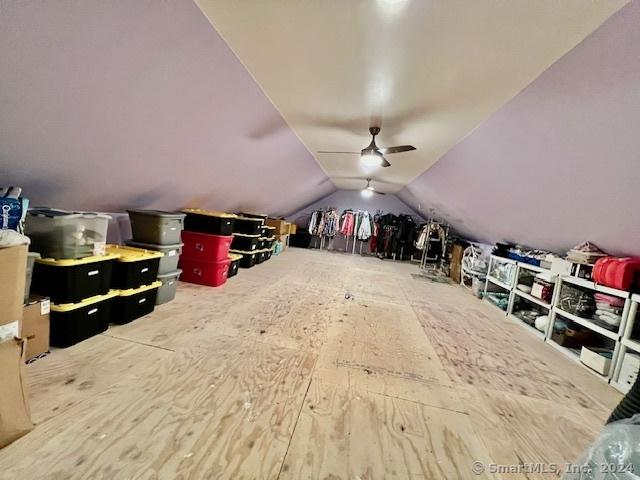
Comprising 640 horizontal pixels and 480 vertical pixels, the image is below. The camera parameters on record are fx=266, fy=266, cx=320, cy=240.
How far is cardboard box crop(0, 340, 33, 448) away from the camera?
1.02 m

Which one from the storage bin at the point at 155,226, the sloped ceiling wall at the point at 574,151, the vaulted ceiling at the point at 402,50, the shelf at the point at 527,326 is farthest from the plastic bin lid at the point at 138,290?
the shelf at the point at 527,326

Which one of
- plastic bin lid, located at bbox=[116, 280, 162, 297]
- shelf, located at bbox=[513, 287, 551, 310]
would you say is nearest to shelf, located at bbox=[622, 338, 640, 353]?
shelf, located at bbox=[513, 287, 551, 310]

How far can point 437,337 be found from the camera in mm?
2629

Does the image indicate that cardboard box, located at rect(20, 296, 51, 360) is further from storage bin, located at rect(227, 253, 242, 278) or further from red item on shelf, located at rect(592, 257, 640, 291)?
red item on shelf, located at rect(592, 257, 640, 291)

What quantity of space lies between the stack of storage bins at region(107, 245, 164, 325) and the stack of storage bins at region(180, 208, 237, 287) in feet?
3.14

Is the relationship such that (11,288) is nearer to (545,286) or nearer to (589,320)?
(589,320)

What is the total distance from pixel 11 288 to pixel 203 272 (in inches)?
85.4

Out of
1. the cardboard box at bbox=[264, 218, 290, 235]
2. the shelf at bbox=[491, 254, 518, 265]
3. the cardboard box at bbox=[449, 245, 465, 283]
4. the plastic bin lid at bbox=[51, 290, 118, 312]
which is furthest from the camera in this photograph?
the cardboard box at bbox=[264, 218, 290, 235]

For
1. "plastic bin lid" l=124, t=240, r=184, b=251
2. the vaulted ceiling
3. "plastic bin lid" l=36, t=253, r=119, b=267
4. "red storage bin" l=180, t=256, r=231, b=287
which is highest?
the vaulted ceiling

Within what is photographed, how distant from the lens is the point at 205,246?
11.2 ft

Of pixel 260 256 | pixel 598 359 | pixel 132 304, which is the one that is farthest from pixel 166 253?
pixel 598 359

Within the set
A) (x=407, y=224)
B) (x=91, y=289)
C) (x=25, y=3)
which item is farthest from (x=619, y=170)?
(x=407, y=224)

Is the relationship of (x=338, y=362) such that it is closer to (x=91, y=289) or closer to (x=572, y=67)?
(x=91, y=289)

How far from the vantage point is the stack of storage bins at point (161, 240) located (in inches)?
104
